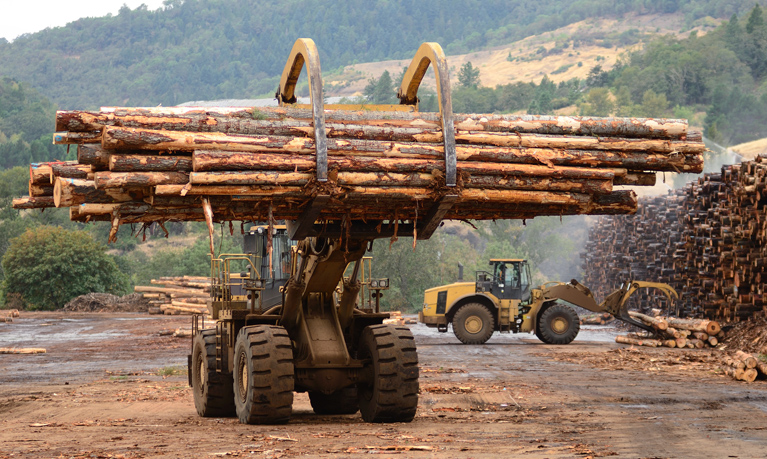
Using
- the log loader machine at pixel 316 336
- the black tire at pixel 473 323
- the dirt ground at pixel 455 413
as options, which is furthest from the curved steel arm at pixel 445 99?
the black tire at pixel 473 323

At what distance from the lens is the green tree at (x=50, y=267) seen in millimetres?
50188

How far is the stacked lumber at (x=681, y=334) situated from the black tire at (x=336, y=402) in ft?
52.6

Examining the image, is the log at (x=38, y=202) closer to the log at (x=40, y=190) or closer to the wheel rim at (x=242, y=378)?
the log at (x=40, y=190)

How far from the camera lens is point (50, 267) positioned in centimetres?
4991

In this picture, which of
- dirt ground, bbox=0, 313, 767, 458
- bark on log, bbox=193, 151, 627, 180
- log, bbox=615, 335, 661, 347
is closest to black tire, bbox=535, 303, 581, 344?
log, bbox=615, 335, 661, 347

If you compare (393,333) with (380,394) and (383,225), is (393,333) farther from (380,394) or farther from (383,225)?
Result: (383,225)

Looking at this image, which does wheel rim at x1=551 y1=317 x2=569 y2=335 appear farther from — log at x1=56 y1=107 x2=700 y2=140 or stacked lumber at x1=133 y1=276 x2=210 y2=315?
stacked lumber at x1=133 y1=276 x2=210 y2=315

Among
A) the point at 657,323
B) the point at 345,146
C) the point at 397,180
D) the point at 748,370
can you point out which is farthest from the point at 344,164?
the point at 657,323

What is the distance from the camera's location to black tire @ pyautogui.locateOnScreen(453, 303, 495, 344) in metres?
27.7

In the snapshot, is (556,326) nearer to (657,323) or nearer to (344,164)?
(657,323)

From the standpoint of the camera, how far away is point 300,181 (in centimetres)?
858

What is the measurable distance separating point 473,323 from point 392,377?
16909 millimetres

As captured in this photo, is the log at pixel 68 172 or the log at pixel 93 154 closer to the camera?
the log at pixel 93 154

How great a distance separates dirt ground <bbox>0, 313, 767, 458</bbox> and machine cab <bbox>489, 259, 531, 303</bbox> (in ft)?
11.7
